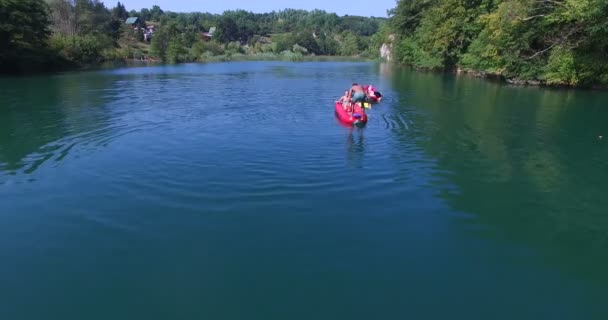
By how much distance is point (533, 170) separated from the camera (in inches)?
480

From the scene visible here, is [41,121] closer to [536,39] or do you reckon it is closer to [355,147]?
[355,147]

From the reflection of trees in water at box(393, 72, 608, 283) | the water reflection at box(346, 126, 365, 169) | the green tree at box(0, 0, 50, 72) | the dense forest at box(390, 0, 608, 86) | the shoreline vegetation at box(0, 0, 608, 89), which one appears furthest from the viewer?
the green tree at box(0, 0, 50, 72)

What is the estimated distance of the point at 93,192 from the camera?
10234 mm

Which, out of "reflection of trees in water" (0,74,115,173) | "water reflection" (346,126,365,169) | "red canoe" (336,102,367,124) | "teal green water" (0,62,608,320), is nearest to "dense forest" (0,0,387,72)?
"reflection of trees in water" (0,74,115,173)

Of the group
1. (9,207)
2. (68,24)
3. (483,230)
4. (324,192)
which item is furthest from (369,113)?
(68,24)

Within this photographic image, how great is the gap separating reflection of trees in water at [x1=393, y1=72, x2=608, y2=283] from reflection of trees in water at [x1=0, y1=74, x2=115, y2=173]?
1189 centimetres

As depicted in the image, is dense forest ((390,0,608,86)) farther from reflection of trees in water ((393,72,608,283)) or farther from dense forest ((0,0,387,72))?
dense forest ((0,0,387,72))

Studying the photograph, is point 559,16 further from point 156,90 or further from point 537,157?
point 156,90

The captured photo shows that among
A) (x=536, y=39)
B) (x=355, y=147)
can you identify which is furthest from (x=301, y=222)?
(x=536, y=39)

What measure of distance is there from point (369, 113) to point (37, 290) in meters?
16.9

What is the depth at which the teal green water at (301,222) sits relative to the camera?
20.9 feet

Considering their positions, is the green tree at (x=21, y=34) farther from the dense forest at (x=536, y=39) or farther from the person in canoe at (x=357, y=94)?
the dense forest at (x=536, y=39)

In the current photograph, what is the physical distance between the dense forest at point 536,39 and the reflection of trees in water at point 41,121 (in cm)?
2784

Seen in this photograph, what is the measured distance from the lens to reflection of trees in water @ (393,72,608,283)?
827 centimetres
